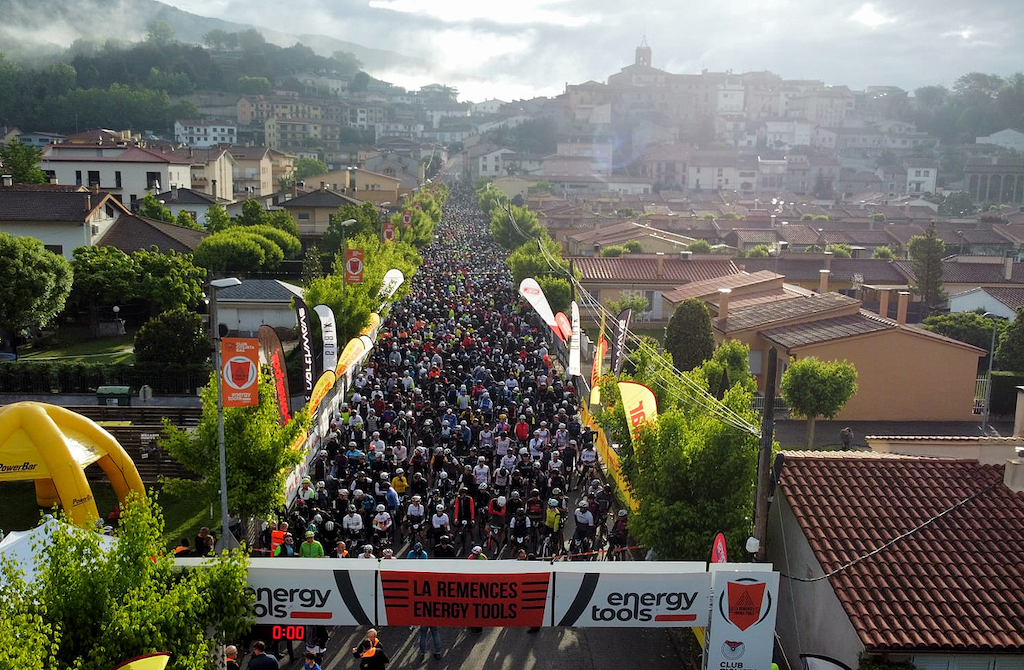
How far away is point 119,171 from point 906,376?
5791 centimetres

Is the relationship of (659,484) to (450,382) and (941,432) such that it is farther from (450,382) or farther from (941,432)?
(941,432)

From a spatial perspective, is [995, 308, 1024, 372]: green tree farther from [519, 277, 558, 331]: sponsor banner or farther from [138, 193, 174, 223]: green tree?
[138, 193, 174, 223]: green tree

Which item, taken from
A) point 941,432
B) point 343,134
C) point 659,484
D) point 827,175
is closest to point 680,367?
point 941,432

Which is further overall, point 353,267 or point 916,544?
point 353,267

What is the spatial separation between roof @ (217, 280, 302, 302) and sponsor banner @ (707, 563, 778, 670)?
27.5 meters

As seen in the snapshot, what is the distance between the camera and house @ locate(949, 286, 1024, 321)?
1534 inches

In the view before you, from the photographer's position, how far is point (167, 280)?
3559 centimetres

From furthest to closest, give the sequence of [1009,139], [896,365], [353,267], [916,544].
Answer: [1009,139] < [353,267] < [896,365] < [916,544]

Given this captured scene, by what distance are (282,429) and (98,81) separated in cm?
16550

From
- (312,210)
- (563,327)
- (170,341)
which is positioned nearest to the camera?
(563,327)

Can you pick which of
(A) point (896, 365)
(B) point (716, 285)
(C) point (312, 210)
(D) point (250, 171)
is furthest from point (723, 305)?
(D) point (250, 171)

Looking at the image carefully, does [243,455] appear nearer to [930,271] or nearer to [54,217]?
[54,217]

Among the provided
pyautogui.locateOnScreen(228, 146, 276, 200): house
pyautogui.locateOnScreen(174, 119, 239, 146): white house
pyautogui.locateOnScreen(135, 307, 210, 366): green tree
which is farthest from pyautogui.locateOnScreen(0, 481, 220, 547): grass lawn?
pyautogui.locateOnScreen(174, 119, 239, 146): white house

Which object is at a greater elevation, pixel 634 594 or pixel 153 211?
pixel 153 211
